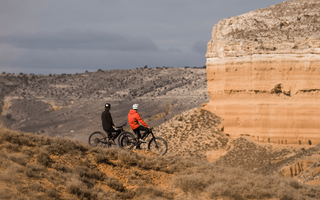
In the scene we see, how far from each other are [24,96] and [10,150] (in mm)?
88657

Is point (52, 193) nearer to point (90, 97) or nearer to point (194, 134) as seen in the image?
point (194, 134)

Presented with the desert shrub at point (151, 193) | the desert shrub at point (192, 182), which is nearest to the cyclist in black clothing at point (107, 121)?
the desert shrub at point (192, 182)

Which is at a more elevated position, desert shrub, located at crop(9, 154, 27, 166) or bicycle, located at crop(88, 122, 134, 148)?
desert shrub, located at crop(9, 154, 27, 166)

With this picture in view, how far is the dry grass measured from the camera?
1028 centimetres

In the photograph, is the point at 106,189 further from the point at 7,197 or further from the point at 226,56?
the point at 226,56

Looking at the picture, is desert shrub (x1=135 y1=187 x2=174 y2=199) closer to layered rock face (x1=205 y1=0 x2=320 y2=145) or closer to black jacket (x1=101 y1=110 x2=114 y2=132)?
black jacket (x1=101 y1=110 x2=114 y2=132)

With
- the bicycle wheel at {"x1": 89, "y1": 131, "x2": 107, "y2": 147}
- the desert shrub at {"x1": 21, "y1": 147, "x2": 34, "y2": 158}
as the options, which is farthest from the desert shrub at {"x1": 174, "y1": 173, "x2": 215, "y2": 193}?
the desert shrub at {"x1": 21, "y1": 147, "x2": 34, "y2": 158}

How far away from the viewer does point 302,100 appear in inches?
1191

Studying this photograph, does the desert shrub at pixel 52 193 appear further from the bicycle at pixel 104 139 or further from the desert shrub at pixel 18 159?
the bicycle at pixel 104 139

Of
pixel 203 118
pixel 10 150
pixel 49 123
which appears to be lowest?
pixel 49 123

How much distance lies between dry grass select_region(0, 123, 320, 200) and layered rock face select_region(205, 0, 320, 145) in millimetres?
16796

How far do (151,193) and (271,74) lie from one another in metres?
22.6

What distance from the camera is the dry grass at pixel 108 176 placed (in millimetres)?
10281

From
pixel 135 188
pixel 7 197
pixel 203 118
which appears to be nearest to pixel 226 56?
pixel 203 118
